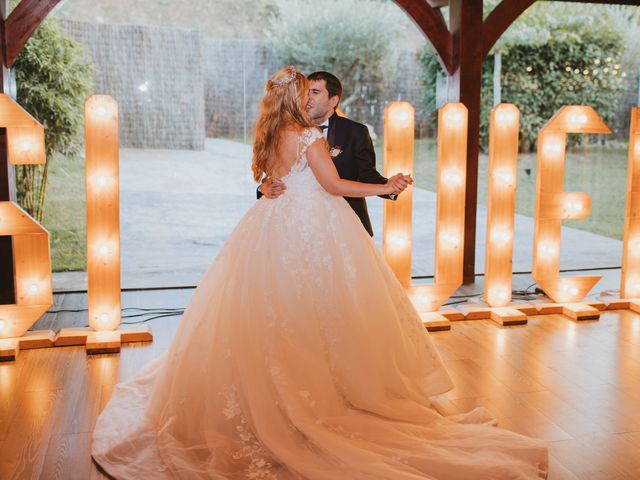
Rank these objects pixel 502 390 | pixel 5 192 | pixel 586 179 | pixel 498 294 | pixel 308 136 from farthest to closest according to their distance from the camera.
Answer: pixel 586 179 < pixel 5 192 < pixel 498 294 < pixel 502 390 < pixel 308 136

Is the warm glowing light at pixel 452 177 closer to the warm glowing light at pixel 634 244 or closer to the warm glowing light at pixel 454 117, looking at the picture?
the warm glowing light at pixel 454 117

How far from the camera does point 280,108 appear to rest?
10.0ft

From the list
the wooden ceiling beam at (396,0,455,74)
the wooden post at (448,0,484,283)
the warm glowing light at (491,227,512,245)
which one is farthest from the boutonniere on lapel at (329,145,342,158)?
the wooden post at (448,0,484,283)

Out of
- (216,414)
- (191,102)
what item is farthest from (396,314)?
(191,102)

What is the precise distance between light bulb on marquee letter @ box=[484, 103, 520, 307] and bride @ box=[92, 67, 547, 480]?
1944mm

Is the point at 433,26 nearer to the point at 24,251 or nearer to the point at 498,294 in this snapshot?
the point at 498,294

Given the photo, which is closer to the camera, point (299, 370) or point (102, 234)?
point (299, 370)

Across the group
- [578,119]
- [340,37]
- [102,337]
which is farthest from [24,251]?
[578,119]

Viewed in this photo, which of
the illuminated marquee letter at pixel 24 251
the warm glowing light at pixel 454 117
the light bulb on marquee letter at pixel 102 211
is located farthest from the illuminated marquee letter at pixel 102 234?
the warm glowing light at pixel 454 117

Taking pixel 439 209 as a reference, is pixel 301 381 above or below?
below

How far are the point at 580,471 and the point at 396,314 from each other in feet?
3.27

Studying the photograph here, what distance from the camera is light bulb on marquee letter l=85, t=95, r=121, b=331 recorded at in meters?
4.34

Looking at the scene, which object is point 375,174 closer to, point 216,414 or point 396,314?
point 396,314

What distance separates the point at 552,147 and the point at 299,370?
2914 mm
